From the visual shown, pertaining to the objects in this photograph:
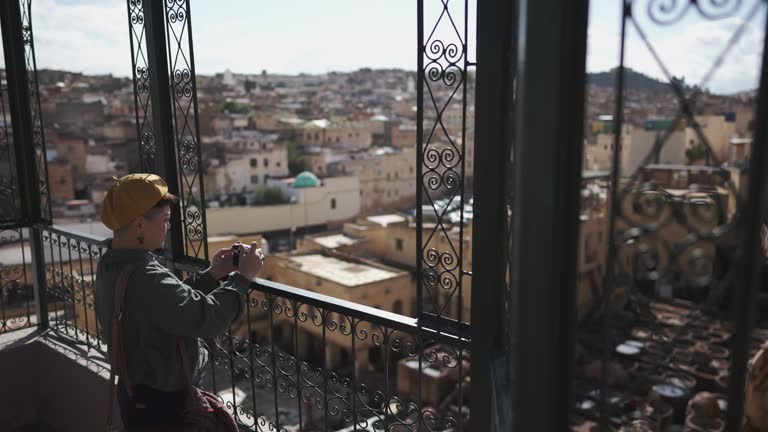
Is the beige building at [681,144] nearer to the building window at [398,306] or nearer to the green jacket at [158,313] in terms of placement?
the green jacket at [158,313]

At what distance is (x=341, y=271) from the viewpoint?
680 inches

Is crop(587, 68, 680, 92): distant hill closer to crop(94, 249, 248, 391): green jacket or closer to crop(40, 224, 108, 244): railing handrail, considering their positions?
crop(94, 249, 248, 391): green jacket

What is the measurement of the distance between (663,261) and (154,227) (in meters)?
1.56

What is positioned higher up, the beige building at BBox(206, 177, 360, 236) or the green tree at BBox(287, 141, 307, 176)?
the green tree at BBox(287, 141, 307, 176)

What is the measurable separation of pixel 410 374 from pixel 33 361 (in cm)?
860

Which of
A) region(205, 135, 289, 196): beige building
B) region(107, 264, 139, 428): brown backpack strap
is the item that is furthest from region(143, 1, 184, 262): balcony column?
region(205, 135, 289, 196): beige building

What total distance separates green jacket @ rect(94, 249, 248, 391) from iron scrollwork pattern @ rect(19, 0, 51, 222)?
2.89 meters

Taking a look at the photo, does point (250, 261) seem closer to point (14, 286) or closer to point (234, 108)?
point (14, 286)

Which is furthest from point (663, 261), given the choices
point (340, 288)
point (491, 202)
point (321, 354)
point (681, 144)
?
point (340, 288)

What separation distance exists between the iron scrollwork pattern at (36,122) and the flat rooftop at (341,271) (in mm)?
11304

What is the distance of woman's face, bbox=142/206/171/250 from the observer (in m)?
1.92

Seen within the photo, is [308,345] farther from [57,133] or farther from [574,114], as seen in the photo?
[57,133]

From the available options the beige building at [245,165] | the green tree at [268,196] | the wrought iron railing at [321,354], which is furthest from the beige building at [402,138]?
the wrought iron railing at [321,354]

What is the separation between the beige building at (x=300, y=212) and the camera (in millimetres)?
24797
